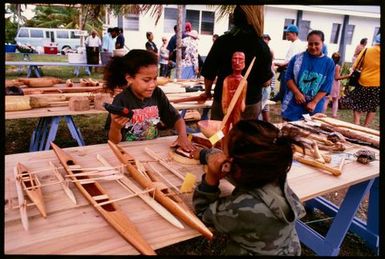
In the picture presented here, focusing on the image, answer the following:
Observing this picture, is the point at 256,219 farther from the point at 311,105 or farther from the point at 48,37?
the point at 48,37

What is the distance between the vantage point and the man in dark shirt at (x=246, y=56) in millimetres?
2340

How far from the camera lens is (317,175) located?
1743 millimetres

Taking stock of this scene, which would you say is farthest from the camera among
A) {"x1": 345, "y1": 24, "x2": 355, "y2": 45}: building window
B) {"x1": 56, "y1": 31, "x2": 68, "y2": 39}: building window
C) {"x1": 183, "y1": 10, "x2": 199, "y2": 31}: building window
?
{"x1": 345, "y1": 24, "x2": 355, "y2": 45}: building window

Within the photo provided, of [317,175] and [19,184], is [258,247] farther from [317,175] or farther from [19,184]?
[19,184]

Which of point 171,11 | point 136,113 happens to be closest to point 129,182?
point 136,113

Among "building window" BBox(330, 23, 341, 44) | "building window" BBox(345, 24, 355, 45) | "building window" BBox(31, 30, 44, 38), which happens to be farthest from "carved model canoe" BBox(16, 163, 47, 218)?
"building window" BBox(345, 24, 355, 45)

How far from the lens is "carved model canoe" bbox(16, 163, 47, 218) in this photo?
120 cm

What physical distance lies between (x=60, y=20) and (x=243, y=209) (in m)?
24.3

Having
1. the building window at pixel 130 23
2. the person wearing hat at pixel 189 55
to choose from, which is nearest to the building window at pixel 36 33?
the building window at pixel 130 23

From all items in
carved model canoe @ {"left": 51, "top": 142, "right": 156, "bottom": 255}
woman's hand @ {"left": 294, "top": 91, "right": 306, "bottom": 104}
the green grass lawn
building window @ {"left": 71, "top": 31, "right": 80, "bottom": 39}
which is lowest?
the green grass lawn

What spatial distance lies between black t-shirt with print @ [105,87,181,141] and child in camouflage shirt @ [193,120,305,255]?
1152 millimetres

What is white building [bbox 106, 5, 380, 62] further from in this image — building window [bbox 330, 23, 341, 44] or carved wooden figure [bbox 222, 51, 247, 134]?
carved wooden figure [bbox 222, 51, 247, 134]

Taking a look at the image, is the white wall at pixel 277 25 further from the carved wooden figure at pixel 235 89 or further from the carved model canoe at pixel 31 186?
the carved model canoe at pixel 31 186

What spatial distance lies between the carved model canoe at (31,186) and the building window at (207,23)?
45.1 ft
